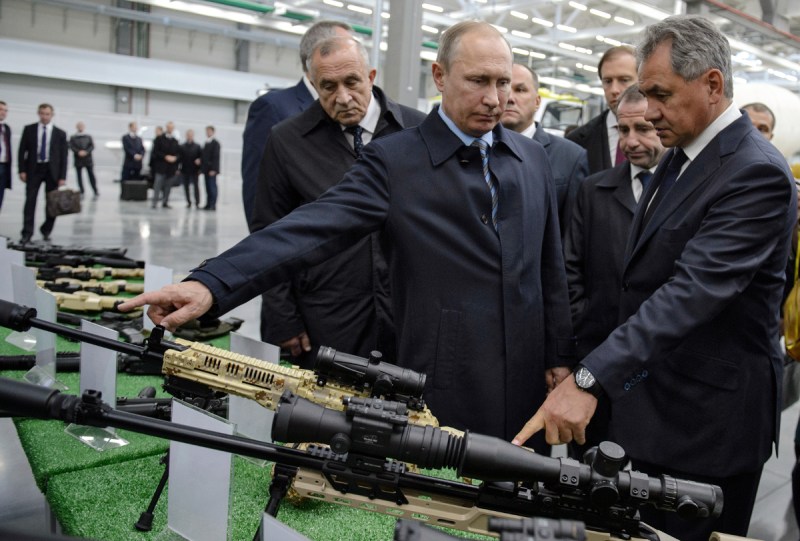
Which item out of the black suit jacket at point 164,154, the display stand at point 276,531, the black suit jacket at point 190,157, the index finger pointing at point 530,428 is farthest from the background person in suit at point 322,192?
the black suit jacket at point 190,157

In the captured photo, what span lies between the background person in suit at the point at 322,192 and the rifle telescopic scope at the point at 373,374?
963 mm

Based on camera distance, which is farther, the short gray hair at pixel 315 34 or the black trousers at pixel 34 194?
the black trousers at pixel 34 194

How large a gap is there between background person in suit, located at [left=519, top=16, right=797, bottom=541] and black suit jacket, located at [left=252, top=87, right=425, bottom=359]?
96 cm

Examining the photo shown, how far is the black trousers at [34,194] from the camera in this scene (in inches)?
370

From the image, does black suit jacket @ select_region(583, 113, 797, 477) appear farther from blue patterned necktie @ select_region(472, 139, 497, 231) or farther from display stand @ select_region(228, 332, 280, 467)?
display stand @ select_region(228, 332, 280, 467)

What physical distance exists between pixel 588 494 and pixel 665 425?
75 centimetres

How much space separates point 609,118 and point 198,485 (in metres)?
2.89

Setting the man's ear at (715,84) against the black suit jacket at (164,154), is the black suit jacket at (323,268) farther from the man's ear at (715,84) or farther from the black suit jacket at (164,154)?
the black suit jacket at (164,154)

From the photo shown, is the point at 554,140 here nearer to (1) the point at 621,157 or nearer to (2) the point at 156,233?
(1) the point at 621,157

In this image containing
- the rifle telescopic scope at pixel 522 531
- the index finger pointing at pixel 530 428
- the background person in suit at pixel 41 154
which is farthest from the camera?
the background person in suit at pixel 41 154

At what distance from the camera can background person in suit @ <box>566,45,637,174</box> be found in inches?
126

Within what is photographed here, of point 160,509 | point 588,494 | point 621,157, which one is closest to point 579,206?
point 621,157

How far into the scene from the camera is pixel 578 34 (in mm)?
14352

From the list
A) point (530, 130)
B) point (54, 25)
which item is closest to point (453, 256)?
point (530, 130)
